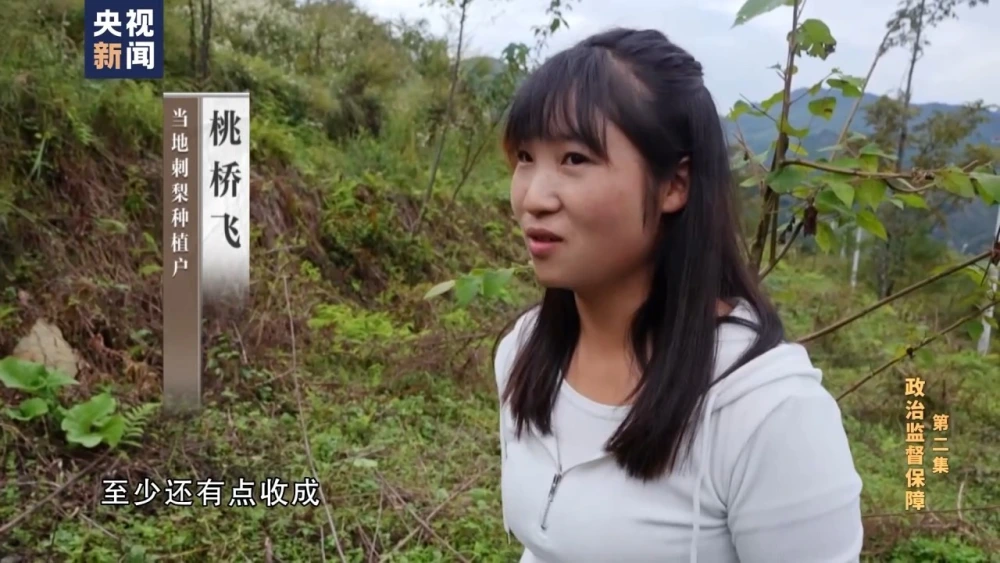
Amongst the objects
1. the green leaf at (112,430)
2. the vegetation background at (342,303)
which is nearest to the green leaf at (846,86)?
the vegetation background at (342,303)

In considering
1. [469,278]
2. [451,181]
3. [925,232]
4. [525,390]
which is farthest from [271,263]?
[925,232]

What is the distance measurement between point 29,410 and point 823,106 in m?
2.59

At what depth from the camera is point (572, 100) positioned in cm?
82

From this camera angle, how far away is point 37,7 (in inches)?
182

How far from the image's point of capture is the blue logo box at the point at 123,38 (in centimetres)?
337

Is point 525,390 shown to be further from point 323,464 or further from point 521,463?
point 323,464

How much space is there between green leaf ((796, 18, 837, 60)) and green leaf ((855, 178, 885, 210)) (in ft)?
0.64

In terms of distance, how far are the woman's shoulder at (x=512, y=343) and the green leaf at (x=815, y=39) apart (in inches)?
21.9

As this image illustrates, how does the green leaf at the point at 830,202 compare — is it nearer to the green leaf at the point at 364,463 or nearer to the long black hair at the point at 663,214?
the long black hair at the point at 663,214

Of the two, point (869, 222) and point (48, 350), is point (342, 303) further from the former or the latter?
point (869, 222)

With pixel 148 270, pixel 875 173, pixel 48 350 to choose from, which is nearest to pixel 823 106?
pixel 875 173

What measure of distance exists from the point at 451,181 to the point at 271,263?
2.34 metres

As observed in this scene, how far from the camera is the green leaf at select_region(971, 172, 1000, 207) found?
3.77 feet

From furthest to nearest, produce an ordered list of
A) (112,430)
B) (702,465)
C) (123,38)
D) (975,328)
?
(123,38) → (112,430) → (975,328) → (702,465)
